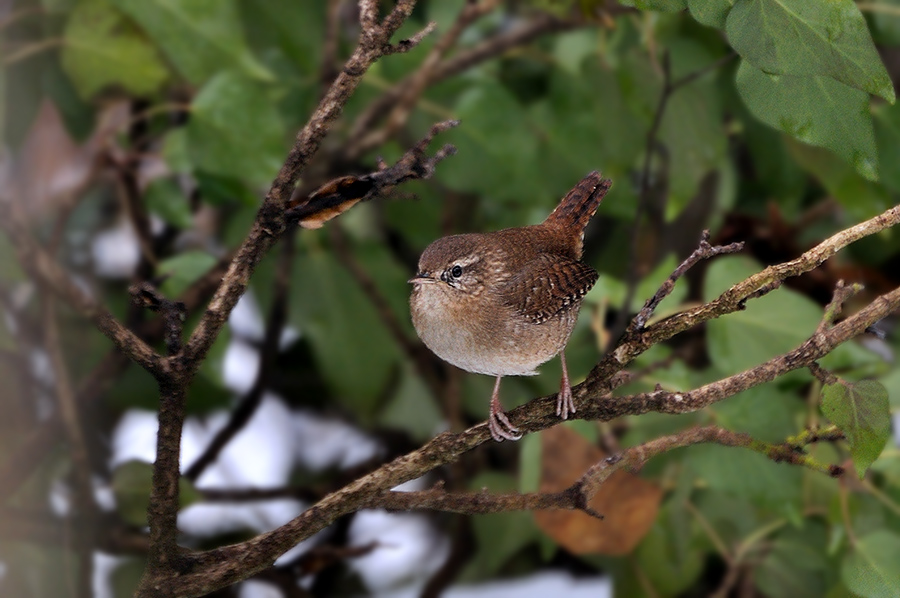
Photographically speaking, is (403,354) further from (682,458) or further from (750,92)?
(750,92)

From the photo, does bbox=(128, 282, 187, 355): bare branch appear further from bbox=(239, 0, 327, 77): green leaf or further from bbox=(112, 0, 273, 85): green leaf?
bbox=(239, 0, 327, 77): green leaf

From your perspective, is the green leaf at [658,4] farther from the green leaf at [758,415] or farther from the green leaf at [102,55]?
the green leaf at [102,55]

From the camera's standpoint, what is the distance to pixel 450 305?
150 centimetres

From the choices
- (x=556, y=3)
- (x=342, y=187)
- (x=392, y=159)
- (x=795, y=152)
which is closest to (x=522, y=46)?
(x=556, y=3)

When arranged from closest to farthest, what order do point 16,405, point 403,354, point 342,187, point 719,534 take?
1. point 342,187
2. point 16,405
3. point 719,534
4. point 403,354

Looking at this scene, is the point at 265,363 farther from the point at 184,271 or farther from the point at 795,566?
the point at 795,566

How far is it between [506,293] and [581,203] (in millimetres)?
239

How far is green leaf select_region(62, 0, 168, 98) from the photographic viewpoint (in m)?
2.12

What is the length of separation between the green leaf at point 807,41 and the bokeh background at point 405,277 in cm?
35

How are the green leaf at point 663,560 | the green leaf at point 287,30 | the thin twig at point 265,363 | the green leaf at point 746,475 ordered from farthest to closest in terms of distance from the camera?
the green leaf at point 287,30 → the thin twig at point 265,363 → the green leaf at point 663,560 → the green leaf at point 746,475

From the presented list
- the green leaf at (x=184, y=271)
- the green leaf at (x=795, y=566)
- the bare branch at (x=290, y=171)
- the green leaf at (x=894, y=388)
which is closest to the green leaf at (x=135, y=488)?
the green leaf at (x=184, y=271)

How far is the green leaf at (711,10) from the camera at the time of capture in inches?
38.8

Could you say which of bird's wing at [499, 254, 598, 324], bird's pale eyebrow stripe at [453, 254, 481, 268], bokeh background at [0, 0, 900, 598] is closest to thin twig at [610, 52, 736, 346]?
bokeh background at [0, 0, 900, 598]

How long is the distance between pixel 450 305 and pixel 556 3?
1069 millimetres
